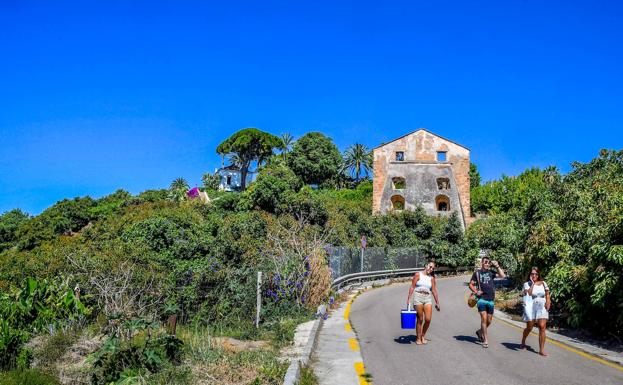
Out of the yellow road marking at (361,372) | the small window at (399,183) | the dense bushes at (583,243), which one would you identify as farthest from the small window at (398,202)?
the yellow road marking at (361,372)

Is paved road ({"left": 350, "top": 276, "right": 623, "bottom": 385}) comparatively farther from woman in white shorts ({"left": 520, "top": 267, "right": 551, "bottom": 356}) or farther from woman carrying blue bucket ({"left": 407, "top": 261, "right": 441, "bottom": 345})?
woman in white shorts ({"left": 520, "top": 267, "right": 551, "bottom": 356})

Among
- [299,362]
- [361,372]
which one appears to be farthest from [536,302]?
[299,362]

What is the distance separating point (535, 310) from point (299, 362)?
4911mm

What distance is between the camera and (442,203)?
204 feet

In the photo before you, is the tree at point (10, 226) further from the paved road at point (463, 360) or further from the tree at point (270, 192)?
the paved road at point (463, 360)

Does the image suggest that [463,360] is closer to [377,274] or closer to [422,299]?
[422,299]

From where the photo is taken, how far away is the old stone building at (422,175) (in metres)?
58.2

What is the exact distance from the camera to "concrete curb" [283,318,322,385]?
7.45 m

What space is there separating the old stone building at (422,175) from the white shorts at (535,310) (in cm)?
4638

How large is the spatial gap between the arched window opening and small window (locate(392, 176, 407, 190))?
4.07m

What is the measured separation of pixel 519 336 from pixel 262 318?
6.25m

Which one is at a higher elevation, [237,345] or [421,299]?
[421,299]

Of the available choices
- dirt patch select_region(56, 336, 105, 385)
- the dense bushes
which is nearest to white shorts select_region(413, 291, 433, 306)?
the dense bushes

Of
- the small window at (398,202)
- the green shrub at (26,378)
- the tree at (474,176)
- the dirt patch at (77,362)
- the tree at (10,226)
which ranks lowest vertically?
the green shrub at (26,378)
